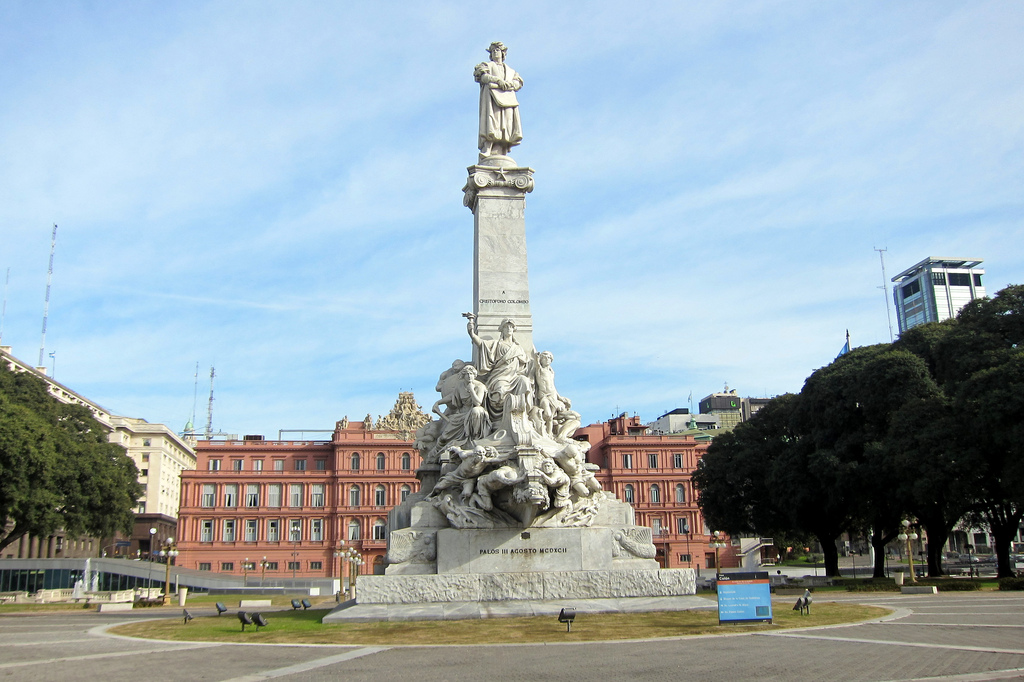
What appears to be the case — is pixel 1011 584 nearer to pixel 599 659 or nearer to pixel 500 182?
pixel 500 182

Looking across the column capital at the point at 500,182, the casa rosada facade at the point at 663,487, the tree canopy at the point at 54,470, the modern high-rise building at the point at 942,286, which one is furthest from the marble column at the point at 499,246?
the modern high-rise building at the point at 942,286

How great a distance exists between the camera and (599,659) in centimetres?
1279

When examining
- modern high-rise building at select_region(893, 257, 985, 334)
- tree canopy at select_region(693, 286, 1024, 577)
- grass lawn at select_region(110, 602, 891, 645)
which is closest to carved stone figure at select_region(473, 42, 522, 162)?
grass lawn at select_region(110, 602, 891, 645)

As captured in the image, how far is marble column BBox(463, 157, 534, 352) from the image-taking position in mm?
23609

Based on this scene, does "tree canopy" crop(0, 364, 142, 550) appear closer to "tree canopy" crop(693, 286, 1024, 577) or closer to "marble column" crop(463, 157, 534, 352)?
"marble column" crop(463, 157, 534, 352)

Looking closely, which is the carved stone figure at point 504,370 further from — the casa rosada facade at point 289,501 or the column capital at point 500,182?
the casa rosada facade at point 289,501

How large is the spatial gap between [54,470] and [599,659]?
126 ft

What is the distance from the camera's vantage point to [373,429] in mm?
86562

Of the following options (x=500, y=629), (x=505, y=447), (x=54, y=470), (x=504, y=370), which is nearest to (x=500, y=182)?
(x=504, y=370)

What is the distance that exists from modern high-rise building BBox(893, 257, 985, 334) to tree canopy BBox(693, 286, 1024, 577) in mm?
133265

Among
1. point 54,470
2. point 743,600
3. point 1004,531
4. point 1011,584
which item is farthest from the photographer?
point 54,470

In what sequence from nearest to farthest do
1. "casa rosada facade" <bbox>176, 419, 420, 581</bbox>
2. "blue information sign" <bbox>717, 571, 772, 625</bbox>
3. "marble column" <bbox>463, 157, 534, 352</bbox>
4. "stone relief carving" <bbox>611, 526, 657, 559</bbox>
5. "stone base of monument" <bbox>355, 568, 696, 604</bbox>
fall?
"blue information sign" <bbox>717, 571, 772, 625</bbox> → "stone base of monument" <bbox>355, 568, 696, 604</bbox> → "stone relief carving" <bbox>611, 526, 657, 559</bbox> → "marble column" <bbox>463, 157, 534, 352</bbox> → "casa rosada facade" <bbox>176, 419, 420, 581</bbox>

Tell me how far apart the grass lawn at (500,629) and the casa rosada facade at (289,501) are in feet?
205

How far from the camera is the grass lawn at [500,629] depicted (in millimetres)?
15422
